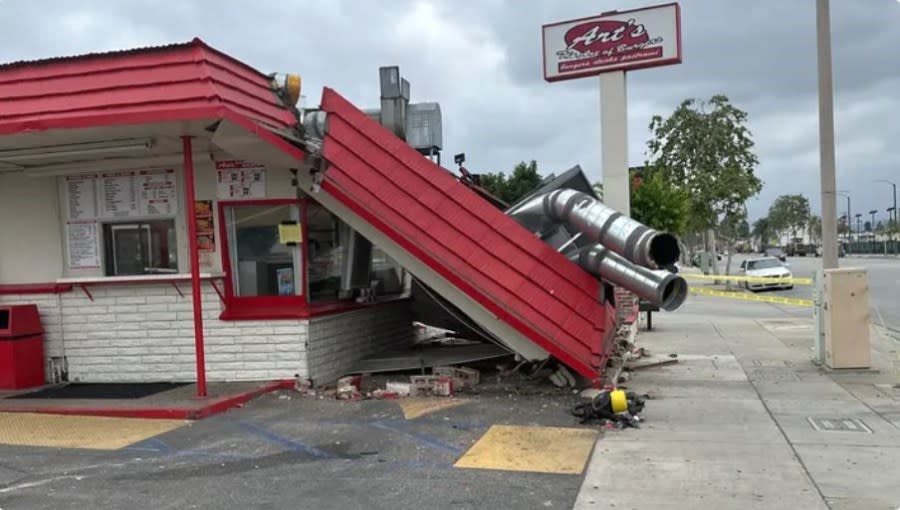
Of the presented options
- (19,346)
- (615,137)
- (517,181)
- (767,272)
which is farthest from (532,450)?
(517,181)

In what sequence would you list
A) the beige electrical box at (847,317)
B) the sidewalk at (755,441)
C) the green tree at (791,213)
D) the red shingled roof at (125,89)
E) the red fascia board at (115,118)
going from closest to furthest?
the sidewalk at (755,441)
the red fascia board at (115,118)
the red shingled roof at (125,89)
the beige electrical box at (847,317)
the green tree at (791,213)

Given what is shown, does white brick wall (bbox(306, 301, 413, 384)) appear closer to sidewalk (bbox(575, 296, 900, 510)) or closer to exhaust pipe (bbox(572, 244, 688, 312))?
exhaust pipe (bbox(572, 244, 688, 312))

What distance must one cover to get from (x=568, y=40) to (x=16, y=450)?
10.5 metres

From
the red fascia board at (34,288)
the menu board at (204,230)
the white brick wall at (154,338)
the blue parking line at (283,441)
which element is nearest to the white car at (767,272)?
the white brick wall at (154,338)

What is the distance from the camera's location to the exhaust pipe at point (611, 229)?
24.9 feet

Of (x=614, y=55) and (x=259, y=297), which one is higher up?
(x=614, y=55)

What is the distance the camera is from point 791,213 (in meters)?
124

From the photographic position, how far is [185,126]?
747cm

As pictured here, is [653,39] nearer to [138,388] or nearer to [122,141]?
[122,141]

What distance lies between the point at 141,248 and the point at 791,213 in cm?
13134

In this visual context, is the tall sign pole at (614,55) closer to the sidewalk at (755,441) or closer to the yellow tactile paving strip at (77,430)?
the sidewalk at (755,441)

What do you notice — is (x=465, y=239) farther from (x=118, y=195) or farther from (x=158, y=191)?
(x=118, y=195)

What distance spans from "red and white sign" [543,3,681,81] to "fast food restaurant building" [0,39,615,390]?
17.1ft

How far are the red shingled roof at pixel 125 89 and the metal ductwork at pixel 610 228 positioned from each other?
12.1 ft
